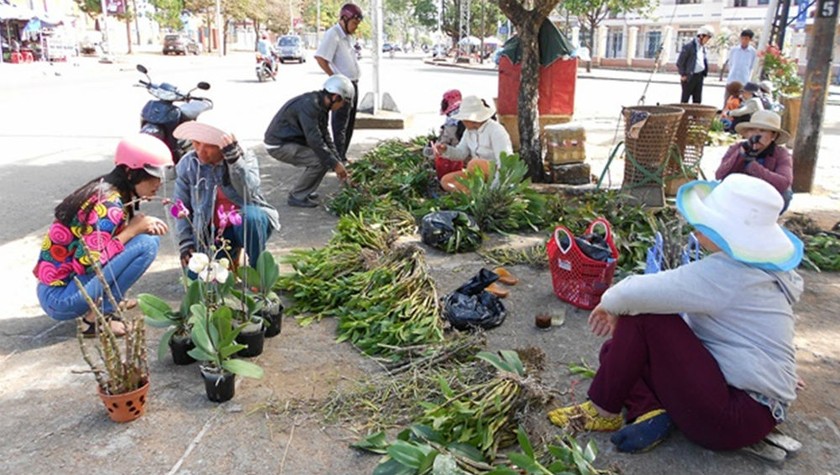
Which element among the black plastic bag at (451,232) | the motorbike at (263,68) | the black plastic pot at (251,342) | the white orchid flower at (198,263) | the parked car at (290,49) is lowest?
the black plastic pot at (251,342)

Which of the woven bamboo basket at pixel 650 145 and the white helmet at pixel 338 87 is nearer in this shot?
the white helmet at pixel 338 87

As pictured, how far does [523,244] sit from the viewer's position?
5117 millimetres

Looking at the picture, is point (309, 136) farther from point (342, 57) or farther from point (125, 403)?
point (125, 403)

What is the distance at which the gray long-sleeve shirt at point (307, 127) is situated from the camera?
230 inches

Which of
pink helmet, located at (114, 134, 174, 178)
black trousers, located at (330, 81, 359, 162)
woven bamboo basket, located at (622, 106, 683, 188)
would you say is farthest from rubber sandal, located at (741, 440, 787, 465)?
black trousers, located at (330, 81, 359, 162)

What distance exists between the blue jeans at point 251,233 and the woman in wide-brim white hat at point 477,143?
196 centimetres

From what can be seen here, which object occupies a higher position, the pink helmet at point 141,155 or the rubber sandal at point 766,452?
the pink helmet at point 141,155

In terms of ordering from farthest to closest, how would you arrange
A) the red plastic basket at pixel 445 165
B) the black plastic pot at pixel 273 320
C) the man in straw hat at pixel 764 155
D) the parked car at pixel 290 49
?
the parked car at pixel 290 49, the red plastic basket at pixel 445 165, the man in straw hat at pixel 764 155, the black plastic pot at pixel 273 320

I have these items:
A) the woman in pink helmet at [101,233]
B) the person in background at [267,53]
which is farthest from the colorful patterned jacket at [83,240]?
the person in background at [267,53]

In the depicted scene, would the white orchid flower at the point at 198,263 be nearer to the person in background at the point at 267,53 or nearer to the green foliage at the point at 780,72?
the green foliage at the point at 780,72

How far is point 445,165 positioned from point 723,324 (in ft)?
13.3

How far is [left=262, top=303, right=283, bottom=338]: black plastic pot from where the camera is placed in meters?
3.54

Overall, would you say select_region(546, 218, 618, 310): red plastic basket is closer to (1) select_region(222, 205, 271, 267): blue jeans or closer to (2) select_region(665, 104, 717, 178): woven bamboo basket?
(1) select_region(222, 205, 271, 267): blue jeans

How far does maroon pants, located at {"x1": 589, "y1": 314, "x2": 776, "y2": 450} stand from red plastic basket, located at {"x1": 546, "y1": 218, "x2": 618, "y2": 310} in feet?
4.30
